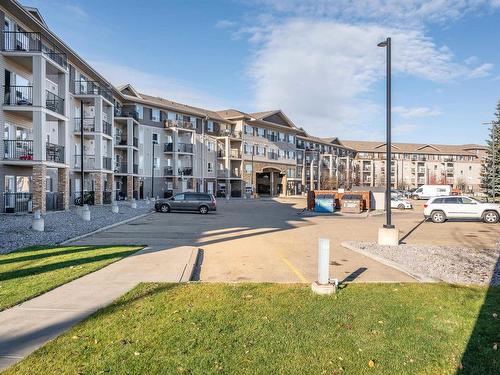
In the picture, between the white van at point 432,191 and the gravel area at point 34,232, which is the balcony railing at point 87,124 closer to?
the gravel area at point 34,232

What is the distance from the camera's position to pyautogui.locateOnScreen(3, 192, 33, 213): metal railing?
23.3 m

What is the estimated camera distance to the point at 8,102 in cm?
2345

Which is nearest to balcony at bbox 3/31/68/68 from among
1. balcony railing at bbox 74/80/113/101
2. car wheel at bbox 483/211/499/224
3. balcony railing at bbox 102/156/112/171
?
balcony railing at bbox 74/80/113/101

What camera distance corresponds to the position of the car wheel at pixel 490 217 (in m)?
24.4

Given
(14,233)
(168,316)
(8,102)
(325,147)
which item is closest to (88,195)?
(8,102)

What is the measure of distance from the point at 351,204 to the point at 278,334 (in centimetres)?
2912

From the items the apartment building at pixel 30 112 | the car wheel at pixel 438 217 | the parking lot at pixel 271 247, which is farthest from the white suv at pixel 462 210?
the apartment building at pixel 30 112

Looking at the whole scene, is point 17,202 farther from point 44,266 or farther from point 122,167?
point 122,167

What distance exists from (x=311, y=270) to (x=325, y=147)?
3620 inches

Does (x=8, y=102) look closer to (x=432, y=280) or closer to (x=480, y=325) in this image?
(x=432, y=280)

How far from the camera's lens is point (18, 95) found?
24.5 meters

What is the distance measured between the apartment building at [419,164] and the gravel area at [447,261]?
109517 mm

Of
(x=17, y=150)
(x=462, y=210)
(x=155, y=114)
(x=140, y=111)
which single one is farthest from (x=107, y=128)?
(x=462, y=210)

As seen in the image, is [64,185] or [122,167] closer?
[64,185]
